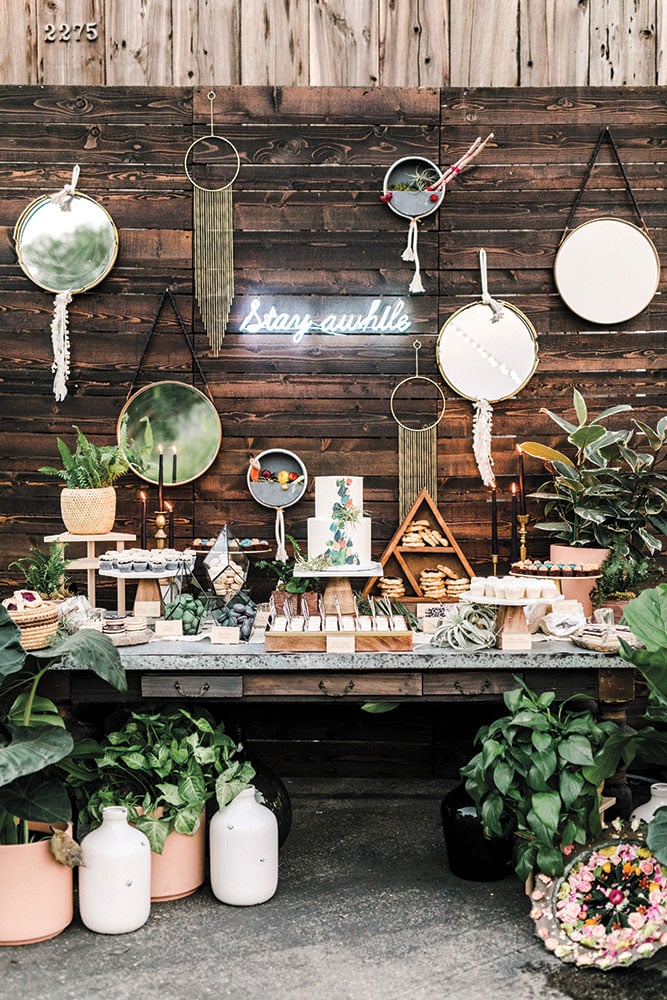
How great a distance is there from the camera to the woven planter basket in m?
3.78

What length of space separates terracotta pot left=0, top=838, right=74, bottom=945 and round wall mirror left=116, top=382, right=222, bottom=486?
1870mm

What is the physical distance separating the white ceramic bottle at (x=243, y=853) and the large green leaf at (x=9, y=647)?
906 mm

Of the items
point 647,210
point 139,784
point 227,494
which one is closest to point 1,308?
point 227,494

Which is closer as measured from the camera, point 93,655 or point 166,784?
point 93,655

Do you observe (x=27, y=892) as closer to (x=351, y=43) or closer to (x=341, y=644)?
(x=341, y=644)

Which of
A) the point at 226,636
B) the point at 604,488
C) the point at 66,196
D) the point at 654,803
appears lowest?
the point at 654,803

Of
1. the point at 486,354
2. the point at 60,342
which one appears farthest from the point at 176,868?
the point at 486,354

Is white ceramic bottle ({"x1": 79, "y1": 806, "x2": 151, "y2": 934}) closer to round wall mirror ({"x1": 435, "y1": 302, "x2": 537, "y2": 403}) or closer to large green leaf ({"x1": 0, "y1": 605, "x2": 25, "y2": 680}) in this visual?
large green leaf ({"x1": 0, "y1": 605, "x2": 25, "y2": 680})

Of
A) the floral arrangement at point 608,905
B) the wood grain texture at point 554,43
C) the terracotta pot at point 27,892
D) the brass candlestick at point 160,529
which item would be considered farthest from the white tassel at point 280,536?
the wood grain texture at point 554,43

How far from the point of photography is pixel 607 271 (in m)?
4.29

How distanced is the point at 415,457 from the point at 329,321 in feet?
2.50

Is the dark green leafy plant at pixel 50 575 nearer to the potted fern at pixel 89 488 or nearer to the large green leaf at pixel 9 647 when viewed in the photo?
the potted fern at pixel 89 488

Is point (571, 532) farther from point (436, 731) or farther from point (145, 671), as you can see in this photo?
point (145, 671)

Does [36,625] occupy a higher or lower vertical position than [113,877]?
higher
